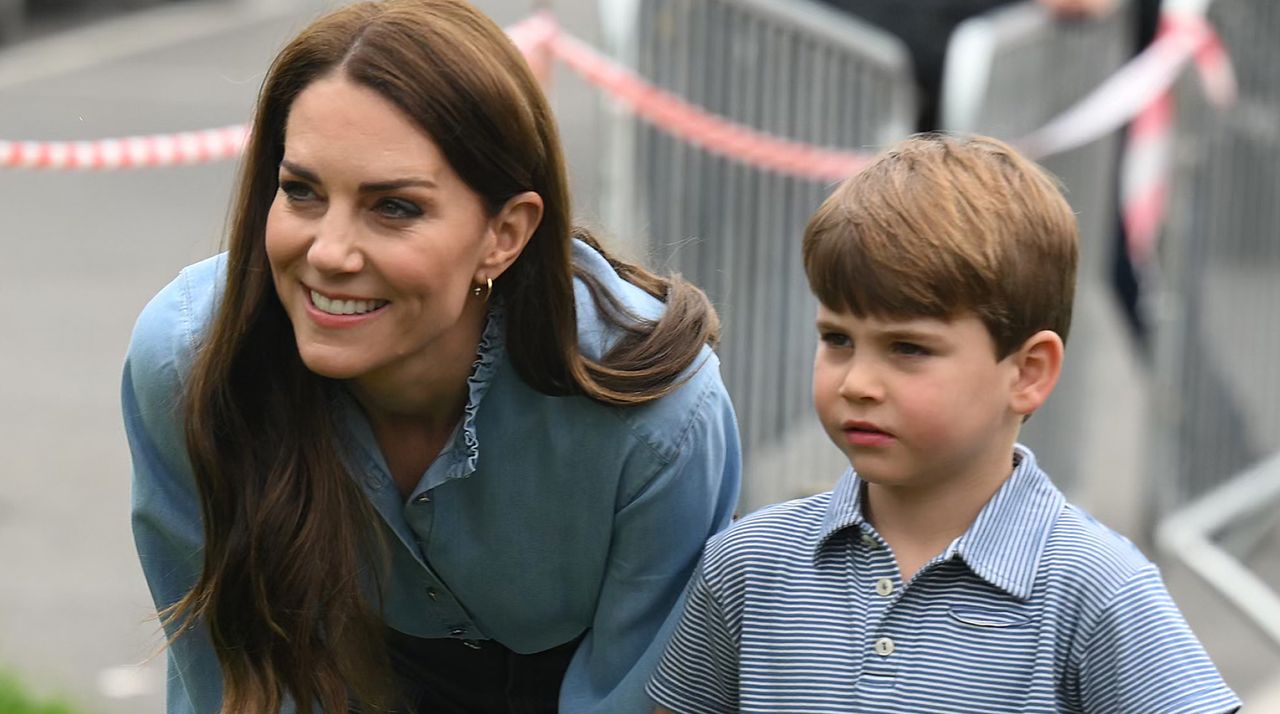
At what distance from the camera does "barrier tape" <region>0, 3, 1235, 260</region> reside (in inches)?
190

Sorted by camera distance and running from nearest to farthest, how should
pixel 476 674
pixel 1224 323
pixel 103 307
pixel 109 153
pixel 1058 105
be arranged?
pixel 476 674 < pixel 109 153 < pixel 1058 105 < pixel 1224 323 < pixel 103 307

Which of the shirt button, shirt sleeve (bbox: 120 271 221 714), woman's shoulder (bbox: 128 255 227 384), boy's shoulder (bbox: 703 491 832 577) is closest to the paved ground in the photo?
shirt sleeve (bbox: 120 271 221 714)

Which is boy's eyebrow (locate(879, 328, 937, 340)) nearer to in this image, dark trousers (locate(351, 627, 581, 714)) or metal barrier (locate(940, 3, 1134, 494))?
dark trousers (locate(351, 627, 581, 714))

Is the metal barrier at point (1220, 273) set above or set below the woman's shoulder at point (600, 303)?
above

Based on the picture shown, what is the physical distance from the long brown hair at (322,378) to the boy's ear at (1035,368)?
549 millimetres

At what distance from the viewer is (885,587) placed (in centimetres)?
259

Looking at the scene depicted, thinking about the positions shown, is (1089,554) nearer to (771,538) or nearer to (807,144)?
(771,538)

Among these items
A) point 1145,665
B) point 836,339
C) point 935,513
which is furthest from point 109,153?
point 1145,665

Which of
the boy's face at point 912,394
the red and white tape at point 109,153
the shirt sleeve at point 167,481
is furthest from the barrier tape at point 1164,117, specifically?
the shirt sleeve at point 167,481

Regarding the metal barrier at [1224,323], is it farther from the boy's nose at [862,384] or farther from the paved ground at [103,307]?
the boy's nose at [862,384]

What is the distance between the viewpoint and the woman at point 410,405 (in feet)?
8.89

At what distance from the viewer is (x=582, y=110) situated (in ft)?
39.1

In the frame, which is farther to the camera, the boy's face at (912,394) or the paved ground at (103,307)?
the paved ground at (103,307)

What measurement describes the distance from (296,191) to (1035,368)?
99 centimetres
